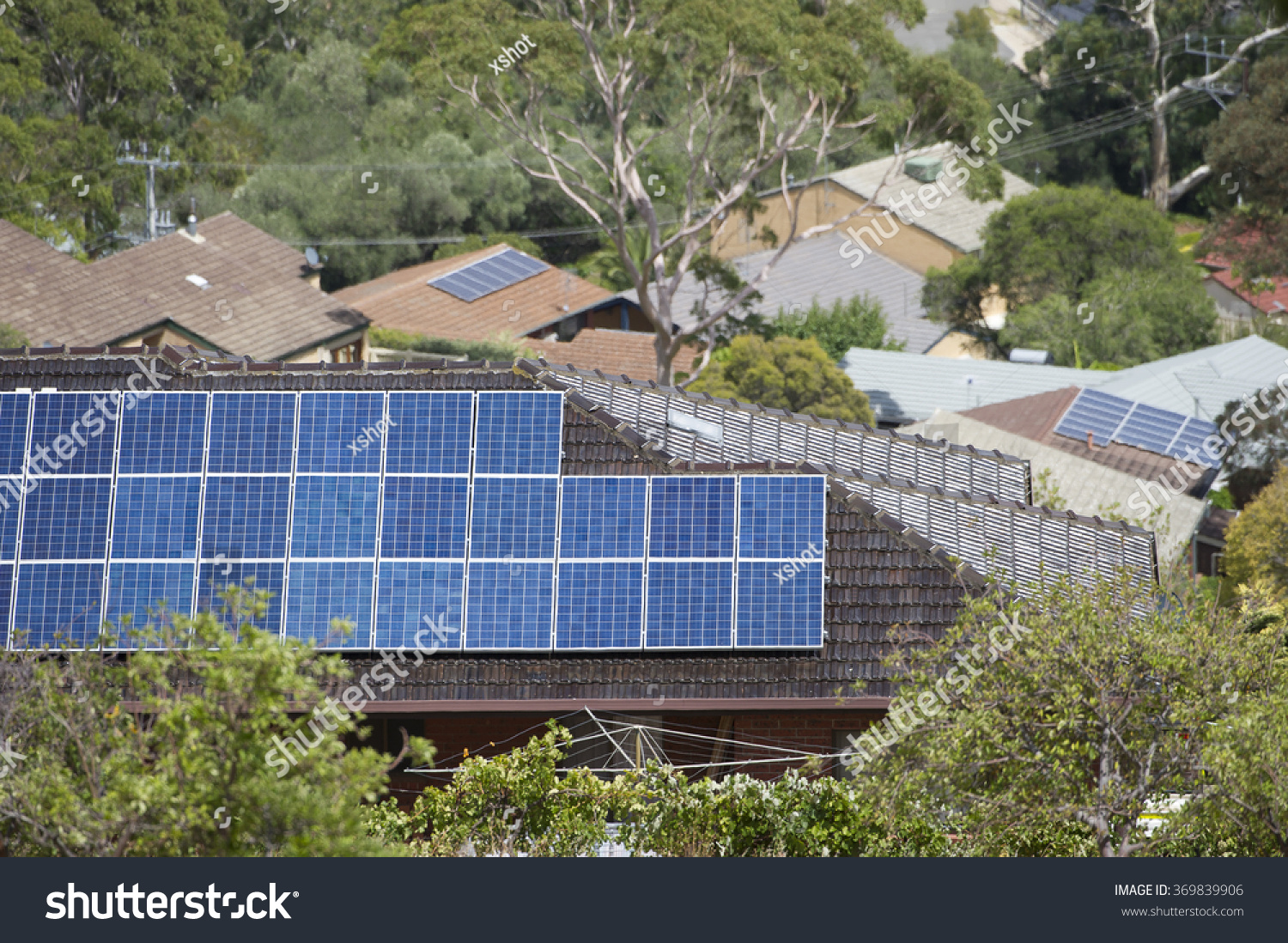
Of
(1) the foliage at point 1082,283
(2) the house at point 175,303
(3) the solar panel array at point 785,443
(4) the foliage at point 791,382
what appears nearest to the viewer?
(3) the solar panel array at point 785,443

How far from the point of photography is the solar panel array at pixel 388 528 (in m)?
18.0

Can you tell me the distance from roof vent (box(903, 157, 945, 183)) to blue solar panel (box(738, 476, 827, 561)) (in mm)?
60621

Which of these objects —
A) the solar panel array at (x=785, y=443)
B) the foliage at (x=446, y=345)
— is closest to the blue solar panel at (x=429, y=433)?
the solar panel array at (x=785, y=443)

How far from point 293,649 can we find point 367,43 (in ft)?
307

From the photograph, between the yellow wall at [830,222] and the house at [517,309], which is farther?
the yellow wall at [830,222]

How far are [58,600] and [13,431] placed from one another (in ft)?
7.93

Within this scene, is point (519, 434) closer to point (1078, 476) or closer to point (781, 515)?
point (781, 515)

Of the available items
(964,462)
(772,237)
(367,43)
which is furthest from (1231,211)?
(367,43)

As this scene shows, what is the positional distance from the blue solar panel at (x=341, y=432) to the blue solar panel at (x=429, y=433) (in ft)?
0.59

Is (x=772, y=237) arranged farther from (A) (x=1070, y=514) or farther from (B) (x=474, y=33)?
(A) (x=1070, y=514)

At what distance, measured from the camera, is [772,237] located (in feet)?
169

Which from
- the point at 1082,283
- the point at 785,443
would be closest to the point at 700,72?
the point at 1082,283
